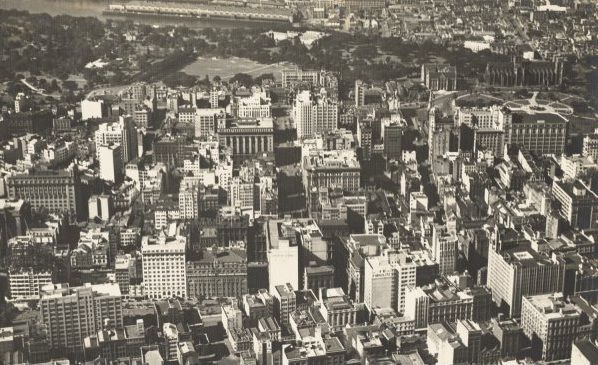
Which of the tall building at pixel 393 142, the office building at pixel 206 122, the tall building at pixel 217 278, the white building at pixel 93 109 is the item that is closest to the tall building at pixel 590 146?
the tall building at pixel 393 142

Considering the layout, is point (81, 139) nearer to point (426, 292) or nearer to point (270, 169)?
point (270, 169)

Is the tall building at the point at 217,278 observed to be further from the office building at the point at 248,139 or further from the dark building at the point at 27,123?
the dark building at the point at 27,123

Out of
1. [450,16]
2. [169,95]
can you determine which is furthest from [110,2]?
[450,16]

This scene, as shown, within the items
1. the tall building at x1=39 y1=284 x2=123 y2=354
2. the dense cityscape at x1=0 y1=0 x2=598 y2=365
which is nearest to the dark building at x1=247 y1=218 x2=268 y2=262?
the dense cityscape at x1=0 y1=0 x2=598 y2=365

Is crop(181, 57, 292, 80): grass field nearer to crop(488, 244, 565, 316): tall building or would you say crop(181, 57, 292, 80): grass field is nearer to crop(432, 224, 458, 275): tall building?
crop(432, 224, 458, 275): tall building

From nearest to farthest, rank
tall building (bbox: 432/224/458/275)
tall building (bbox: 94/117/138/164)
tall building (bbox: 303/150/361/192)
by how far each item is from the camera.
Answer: tall building (bbox: 432/224/458/275) < tall building (bbox: 303/150/361/192) < tall building (bbox: 94/117/138/164)

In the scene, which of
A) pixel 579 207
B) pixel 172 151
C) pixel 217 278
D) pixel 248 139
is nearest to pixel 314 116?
pixel 248 139
